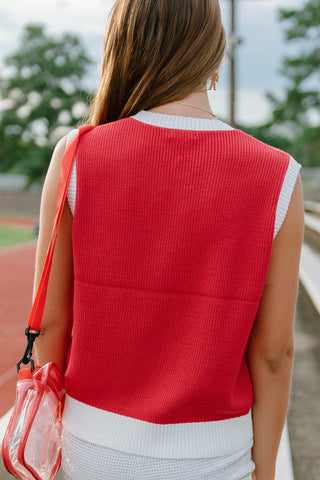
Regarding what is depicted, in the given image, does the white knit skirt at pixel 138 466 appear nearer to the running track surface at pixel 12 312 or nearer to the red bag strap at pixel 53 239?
the red bag strap at pixel 53 239

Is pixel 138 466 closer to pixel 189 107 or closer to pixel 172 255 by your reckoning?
pixel 172 255

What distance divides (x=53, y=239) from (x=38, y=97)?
37.5 metres

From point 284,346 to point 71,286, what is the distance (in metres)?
0.45

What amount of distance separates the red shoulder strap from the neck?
0.15m

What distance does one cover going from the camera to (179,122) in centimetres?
89

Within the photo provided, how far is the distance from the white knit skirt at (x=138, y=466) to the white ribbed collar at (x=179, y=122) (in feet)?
2.01

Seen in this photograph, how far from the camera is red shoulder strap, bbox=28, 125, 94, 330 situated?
868 mm

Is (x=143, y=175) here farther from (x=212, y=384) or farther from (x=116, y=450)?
(x=116, y=450)

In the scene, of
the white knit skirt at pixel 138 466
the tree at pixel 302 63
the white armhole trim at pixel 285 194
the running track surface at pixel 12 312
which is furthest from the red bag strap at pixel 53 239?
the tree at pixel 302 63

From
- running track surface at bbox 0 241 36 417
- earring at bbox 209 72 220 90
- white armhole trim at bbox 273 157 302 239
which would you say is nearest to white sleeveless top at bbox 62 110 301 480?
white armhole trim at bbox 273 157 302 239

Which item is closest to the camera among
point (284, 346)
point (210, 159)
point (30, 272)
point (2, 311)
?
point (210, 159)

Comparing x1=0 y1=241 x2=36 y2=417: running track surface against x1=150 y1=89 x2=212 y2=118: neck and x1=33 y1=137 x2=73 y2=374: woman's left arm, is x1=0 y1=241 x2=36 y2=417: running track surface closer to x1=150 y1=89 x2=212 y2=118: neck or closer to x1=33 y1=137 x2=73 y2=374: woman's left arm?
x1=33 y1=137 x2=73 y2=374: woman's left arm

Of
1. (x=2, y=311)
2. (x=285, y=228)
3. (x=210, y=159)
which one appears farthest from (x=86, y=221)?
(x=2, y=311)

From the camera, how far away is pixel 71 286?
1.00 metres
